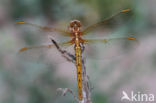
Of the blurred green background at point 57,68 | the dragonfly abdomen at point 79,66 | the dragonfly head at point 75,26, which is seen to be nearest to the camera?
the dragonfly abdomen at point 79,66

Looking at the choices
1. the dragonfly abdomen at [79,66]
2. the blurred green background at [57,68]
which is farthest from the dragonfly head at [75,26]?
the blurred green background at [57,68]

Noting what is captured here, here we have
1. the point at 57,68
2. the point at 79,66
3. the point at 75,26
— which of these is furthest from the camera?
the point at 57,68

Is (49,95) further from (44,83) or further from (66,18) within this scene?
(66,18)

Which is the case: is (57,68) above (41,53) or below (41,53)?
below

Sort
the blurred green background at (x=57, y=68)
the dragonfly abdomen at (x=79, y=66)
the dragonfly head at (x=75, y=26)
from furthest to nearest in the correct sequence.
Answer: the blurred green background at (x=57, y=68) → the dragonfly head at (x=75, y=26) → the dragonfly abdomen at (x=79, y=66)

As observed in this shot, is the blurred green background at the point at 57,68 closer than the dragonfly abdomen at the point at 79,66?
No

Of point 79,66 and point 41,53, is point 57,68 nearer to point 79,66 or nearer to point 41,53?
point 41,53

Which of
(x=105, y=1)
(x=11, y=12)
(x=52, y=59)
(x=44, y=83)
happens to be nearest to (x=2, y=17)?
(x=11, y=12)

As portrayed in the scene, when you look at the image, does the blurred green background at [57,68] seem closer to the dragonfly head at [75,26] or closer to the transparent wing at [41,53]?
the transparent wing at [41,53]

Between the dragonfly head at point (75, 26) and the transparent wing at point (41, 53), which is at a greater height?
the dragonfly head at point (75, 26)

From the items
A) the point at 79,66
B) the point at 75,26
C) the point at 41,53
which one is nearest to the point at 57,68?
the point at 41,53

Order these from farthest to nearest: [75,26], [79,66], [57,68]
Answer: [57,68] < [75,26] < [79,66]
